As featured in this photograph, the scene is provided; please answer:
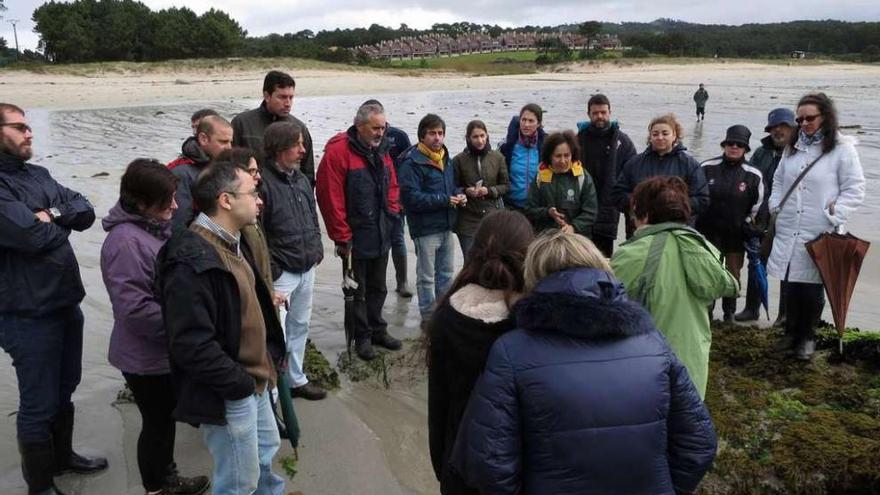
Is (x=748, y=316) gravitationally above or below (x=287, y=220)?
below

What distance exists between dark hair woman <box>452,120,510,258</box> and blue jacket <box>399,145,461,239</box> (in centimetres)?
24

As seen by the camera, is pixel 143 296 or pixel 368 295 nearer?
pixel 143 296

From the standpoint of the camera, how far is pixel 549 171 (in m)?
5.54

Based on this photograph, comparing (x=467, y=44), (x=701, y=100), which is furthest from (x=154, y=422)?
(x=467, y=44)

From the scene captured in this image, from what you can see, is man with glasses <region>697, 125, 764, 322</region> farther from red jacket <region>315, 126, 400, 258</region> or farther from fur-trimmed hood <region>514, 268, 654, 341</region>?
fur-trimmed hood <region>514, 268, 654, 341</region>

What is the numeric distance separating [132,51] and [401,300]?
178ft

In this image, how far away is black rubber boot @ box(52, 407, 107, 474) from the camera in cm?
357

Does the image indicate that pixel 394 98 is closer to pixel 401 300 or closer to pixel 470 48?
pixel 401 300

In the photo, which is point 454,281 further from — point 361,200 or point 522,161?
point 522,161

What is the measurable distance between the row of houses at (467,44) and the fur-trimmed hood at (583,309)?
321 ft

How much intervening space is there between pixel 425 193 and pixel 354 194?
719 mm

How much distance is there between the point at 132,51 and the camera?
53000 mm

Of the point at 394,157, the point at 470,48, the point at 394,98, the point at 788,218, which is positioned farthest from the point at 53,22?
the point at 470,48

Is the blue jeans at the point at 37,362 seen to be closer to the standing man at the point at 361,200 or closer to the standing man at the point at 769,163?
the standing man at the point at 361,200
